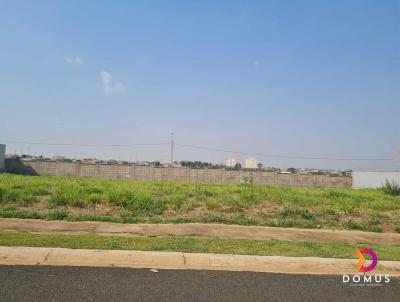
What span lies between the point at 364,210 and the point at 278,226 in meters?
4.90

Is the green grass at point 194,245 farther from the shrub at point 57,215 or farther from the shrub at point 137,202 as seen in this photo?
the shrub at point 137,202

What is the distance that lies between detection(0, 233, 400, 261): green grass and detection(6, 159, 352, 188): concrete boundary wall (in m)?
37.2

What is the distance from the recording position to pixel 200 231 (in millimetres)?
9906

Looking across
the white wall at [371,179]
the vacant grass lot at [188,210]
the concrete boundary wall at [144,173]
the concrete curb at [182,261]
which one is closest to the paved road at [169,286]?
the concrete curb at [182,261]

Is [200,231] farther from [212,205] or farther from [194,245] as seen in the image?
[212,205]

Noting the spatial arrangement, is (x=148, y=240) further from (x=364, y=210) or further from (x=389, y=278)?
(x=364, y=210)

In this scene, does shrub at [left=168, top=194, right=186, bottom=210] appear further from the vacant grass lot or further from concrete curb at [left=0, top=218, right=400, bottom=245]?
concrete curb at [left=0, top=218, right=400, bottom=245]

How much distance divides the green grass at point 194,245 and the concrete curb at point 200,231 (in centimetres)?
86

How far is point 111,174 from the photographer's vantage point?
46844 mm

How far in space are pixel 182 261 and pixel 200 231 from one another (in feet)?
10.5

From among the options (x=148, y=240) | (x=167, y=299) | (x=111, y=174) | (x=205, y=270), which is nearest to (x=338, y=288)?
(x=205, y=270)

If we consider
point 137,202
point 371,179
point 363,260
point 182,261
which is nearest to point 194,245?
point 182,261

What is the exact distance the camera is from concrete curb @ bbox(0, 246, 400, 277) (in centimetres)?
639

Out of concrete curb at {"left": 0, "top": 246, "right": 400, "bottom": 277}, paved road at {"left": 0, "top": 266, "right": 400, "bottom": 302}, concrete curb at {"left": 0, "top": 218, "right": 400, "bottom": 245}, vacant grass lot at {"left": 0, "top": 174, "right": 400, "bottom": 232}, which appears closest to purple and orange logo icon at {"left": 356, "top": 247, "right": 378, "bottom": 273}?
concrete curb at {"left": 0, "top": 246, "right": 400, "bottom": 277}
